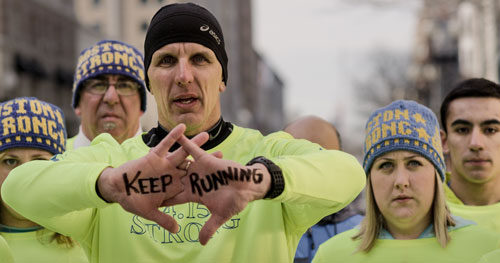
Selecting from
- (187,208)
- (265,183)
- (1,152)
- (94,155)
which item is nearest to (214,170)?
(265,183)

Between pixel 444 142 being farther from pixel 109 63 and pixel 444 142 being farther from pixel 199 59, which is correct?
pixel 199 59

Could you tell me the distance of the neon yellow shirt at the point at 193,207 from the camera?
125 inches

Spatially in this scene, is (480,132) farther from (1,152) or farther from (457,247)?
(1,152)

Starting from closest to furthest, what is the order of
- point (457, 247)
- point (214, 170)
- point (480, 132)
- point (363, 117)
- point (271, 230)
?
point (214, 170)
point (271, 230)
point (457, 247)
point (480, 132)
point (363, 117)

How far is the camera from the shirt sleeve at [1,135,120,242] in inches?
121

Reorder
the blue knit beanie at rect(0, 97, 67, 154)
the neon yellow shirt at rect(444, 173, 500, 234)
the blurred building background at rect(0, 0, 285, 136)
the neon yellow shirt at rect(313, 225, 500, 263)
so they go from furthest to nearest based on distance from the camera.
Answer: the blurred building background at rect(0, 0, 285, 136)
the neon yellow shirt at rect(444, 173, 500, 234)
the blue knit beanie at rect(0, 97, 67, 154)
the neon yellow shirt at rect(313, 225, 500, 263)

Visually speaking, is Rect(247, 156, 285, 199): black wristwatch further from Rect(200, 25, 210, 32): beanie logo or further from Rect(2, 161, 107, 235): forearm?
Rect(200, 25, 210, 32): beanie logo

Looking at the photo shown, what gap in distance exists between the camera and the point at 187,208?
11.5 ft

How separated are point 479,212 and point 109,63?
309 centimetres

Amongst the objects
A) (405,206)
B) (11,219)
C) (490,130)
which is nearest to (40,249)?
(11,219)

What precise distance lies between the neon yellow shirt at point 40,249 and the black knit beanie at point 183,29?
160 cm

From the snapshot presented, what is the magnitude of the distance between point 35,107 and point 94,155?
150 cm

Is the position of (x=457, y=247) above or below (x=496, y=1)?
below

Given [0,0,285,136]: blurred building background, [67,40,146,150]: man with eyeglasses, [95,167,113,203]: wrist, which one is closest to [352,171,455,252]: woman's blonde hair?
[67,40,146,150]: man with eyeglasses
